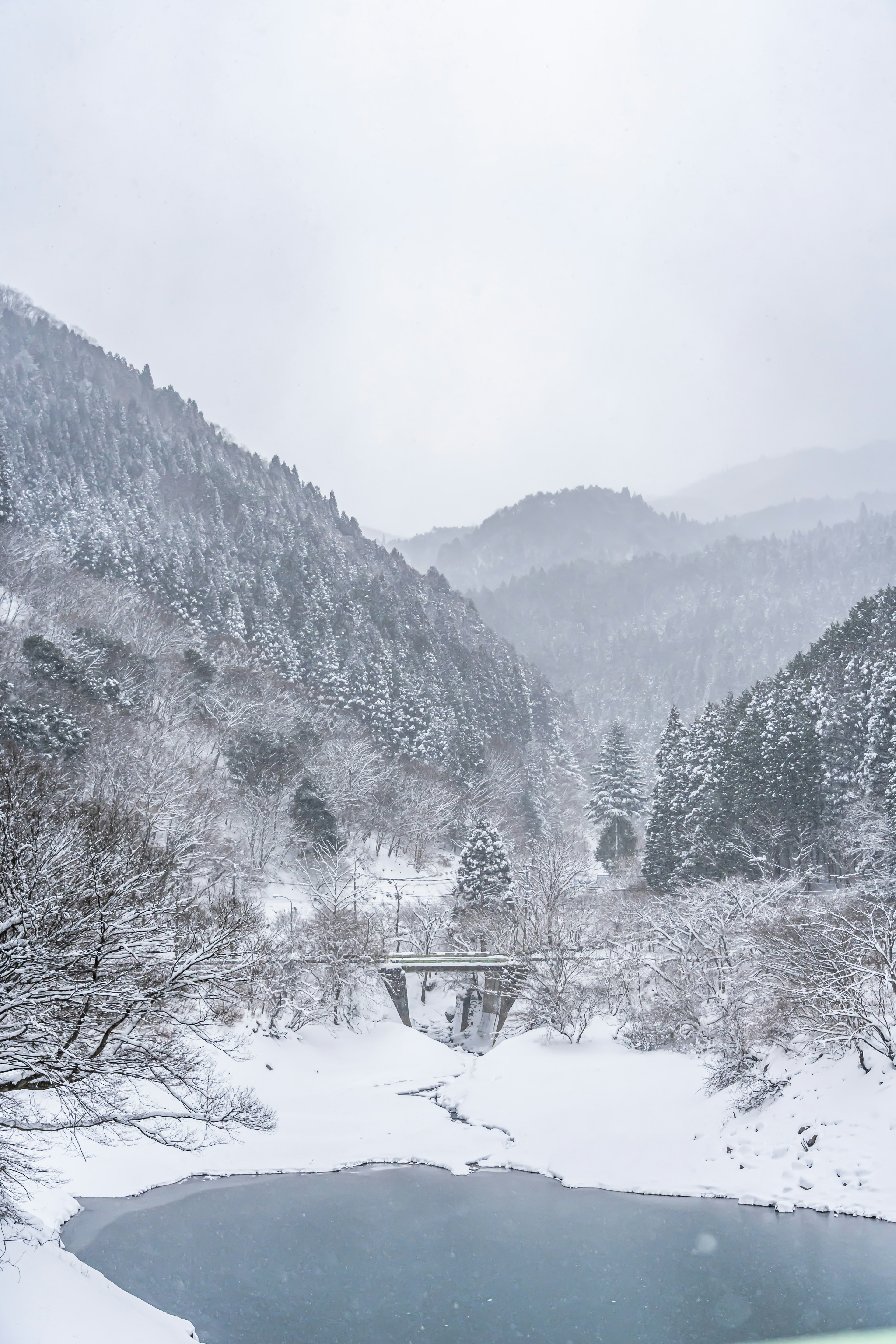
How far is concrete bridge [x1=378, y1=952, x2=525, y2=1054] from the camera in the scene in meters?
40.6

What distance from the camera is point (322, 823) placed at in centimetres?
5369

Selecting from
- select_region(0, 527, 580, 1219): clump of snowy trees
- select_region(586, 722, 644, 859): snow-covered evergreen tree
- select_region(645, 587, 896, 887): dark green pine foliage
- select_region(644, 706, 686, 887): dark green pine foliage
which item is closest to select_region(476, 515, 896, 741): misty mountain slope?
select_region(586, 722, 644, 859): snow-covered evergreen tree

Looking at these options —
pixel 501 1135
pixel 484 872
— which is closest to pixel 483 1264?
pixel 501 1135

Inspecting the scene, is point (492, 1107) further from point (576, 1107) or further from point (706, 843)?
point (706, 843)

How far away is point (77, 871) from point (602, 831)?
61.9 meters

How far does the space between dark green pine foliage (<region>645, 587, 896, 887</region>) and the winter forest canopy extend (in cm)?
24

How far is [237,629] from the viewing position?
74.4 metres

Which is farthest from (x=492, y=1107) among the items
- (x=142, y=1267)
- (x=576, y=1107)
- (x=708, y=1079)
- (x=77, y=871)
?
(x=77, y=871)

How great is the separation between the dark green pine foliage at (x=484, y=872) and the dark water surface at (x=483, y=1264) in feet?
77.0

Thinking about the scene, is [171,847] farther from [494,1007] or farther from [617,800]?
[617,800]

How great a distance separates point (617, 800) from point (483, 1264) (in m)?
52.3

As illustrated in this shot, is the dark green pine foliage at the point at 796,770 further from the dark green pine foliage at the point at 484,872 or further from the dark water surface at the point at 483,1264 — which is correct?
the dark water surface at the point at 483,1264

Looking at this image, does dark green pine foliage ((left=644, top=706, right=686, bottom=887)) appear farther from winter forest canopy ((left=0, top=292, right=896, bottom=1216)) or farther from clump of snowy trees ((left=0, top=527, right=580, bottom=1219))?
clump of snowy trees ((left=0, top=527, right=580, bottom=1219))

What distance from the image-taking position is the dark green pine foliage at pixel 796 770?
1724 inches
